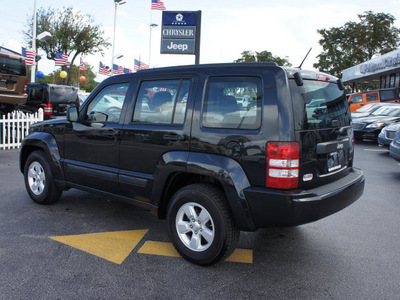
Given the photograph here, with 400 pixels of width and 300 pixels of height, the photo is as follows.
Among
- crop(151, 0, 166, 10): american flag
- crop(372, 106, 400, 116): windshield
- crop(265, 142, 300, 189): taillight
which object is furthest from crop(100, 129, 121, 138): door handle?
crop(151, 0, 166, 10): american flag

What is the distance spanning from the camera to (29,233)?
12.8 ft

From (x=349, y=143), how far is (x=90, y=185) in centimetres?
291

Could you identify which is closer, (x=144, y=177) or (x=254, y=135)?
(x=254, y=135)

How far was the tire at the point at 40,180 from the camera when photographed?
4.74 metres

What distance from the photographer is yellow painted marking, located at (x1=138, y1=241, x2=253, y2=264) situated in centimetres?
342

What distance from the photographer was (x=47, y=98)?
43.7 feet

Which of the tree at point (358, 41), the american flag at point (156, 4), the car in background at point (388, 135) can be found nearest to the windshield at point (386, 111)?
the car in background at point (388, 135)

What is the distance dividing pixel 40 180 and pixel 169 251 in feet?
7.79

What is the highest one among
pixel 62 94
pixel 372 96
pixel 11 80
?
pixel 372 96

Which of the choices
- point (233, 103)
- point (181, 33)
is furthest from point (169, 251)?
point (181, 33)

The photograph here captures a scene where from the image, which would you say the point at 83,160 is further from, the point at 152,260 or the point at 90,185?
the point at 152,260

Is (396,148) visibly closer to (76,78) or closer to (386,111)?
(386,111)

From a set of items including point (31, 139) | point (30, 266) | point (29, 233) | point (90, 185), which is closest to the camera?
point (30, 266)

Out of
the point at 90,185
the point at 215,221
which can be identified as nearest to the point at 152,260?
the point at 215,221
